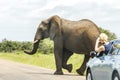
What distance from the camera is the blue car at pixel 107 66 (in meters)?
17.2

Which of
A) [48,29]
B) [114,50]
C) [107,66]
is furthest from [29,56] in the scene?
[107,66]

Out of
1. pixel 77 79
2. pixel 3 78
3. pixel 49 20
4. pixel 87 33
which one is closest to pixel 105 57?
pixel 77 79

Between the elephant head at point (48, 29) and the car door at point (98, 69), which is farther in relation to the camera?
the elephant head at point (48, 29)

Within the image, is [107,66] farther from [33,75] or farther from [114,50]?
[33,75]

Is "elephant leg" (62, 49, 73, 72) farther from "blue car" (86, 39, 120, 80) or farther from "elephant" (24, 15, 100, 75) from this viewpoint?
"blue car" (86, 39, 120, 80)

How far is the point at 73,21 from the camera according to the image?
3497cm

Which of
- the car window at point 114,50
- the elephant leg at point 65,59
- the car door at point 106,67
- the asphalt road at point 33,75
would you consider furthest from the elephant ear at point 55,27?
the car window at point 114,50

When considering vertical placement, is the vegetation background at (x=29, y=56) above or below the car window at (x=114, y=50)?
below

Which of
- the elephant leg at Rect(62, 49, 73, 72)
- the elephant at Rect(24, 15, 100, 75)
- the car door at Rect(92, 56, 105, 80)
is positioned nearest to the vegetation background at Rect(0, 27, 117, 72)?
the elephant leg at Rect(62, 49, 73, 72)

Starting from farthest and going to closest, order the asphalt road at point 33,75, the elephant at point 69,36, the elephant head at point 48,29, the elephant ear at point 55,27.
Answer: the elephant head at point 48,29, the elephant ear at point 55,27, the elephant at point 69,36, the asphalt road at point 33,75

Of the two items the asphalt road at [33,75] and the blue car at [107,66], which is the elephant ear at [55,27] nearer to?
the asphalt road at [33,75]

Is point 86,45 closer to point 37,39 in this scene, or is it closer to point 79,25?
point 79,25

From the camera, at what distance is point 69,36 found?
3444cm

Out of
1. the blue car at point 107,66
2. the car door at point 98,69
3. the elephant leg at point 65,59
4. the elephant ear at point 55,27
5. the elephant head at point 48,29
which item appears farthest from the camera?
the elephant leg at point 65,59
